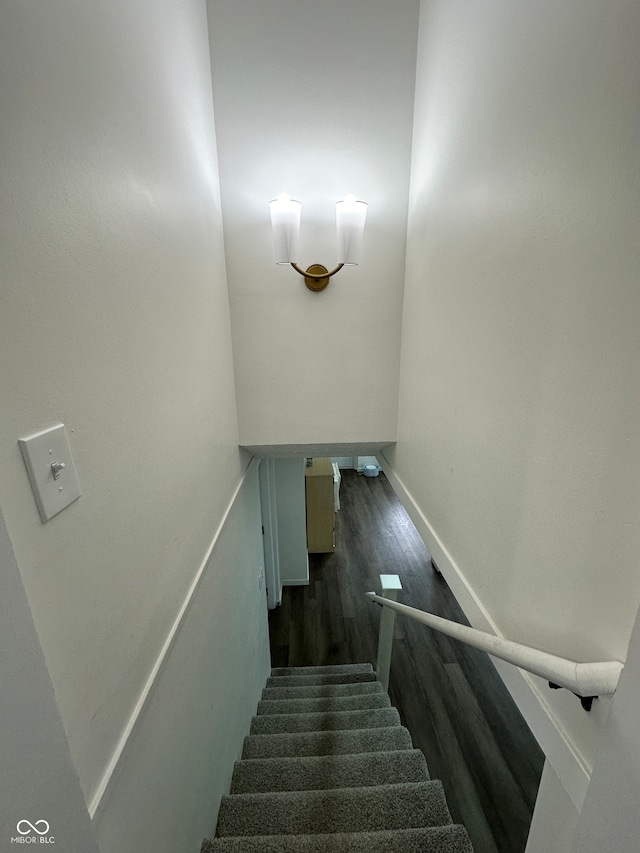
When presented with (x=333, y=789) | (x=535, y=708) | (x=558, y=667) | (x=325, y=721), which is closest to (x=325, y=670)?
(x=325, y=721)

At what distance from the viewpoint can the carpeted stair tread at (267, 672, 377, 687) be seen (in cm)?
286

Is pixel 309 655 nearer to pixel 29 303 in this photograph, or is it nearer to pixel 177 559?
pixel 177 559

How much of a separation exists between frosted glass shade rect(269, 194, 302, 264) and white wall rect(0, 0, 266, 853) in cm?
38

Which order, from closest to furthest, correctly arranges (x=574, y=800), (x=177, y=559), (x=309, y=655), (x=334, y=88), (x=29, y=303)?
1. (x=29, y=303)
2. (x=574, y=800)
3. (x=177, y=559)
4. (x=334, y=88)
5. (x=309, y=655)

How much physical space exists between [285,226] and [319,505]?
139 inches

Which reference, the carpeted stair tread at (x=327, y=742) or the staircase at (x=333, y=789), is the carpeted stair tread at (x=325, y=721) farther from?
the carpeted stair tread at (x=327, y=742)

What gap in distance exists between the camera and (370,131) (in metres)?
1.62

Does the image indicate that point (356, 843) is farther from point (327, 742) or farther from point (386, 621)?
point (386, 621)

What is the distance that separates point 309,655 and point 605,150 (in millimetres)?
3844

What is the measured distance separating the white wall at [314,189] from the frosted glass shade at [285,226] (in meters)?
0.16

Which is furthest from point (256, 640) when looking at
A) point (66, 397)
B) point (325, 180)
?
point (325, 180)

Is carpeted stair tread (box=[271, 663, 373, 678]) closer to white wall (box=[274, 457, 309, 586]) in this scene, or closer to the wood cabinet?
white wall (box=[274, 457, 309, 586])

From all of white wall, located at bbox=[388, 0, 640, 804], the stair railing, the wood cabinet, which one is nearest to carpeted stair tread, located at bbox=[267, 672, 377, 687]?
the wood cabinet

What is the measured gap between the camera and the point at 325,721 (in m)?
2.19
